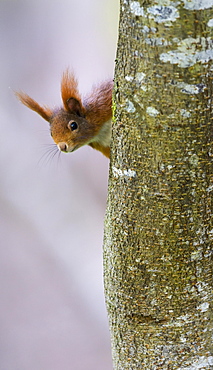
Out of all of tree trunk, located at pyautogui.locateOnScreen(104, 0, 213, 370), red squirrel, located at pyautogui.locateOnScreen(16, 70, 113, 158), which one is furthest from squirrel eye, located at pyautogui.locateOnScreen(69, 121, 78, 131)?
tree trunk, located at pyautogui.locateOnScreen(104, 0, 213, 370)

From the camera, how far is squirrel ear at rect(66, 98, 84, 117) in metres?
0.92

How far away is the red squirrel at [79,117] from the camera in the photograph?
95 cm

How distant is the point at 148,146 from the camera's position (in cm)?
60

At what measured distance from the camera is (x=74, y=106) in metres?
0.94

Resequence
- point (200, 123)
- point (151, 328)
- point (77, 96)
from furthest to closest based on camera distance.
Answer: point (77, 96) < point (151, 328) < point (200, 123)

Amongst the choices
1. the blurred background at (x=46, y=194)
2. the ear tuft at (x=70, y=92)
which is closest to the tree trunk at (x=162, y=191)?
the ear tuft at (x=70, y=92)

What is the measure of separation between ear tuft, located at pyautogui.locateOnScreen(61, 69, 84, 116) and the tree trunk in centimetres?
27

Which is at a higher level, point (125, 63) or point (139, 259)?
point (125, 63)

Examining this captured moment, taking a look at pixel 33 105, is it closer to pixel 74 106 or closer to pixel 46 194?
pixel 74 106

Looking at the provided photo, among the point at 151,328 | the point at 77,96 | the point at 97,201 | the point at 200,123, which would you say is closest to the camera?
the point at 200,123

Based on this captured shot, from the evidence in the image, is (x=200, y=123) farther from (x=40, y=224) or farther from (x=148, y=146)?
(x=40, y=224)

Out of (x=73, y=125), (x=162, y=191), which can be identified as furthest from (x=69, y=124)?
(x=162, y=191)

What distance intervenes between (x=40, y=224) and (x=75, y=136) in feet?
2.88

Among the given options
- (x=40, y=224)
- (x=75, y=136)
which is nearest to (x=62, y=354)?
(x=40, y=224)
